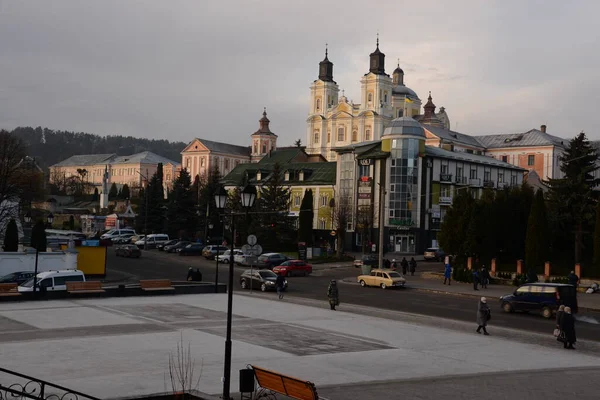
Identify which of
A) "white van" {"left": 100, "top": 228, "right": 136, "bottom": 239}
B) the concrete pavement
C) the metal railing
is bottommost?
the concrete pavement

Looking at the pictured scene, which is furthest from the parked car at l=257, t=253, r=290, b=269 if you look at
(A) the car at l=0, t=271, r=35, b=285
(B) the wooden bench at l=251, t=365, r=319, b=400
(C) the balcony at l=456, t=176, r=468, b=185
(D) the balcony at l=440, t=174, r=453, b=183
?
(B) the wooden bench at l=251, t=365, r=319, b=400

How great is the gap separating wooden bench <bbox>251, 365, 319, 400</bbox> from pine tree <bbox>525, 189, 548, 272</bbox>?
118 feet

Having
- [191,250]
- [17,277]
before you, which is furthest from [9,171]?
[191,250]

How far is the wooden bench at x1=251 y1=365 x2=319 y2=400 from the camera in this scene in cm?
1138

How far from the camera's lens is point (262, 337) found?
21.5 meters

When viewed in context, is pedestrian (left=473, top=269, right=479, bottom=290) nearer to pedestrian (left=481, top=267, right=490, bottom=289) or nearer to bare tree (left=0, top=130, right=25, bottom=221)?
pedestrian (left=481, top=267, right=490, bottom=289)

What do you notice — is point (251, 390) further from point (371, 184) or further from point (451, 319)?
point (371, 184)

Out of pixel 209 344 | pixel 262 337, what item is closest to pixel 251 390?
pixel 209 344

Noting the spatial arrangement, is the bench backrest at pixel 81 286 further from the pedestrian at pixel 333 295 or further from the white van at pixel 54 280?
the pedestrian at pixel 333 295

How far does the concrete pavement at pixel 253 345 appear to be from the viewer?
15531mm

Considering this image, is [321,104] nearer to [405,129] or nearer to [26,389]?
[405,129]

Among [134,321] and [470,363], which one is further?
[134,321]

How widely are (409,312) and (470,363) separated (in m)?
12.1

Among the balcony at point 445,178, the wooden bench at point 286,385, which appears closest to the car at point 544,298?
the wooden bench at point 286,385
